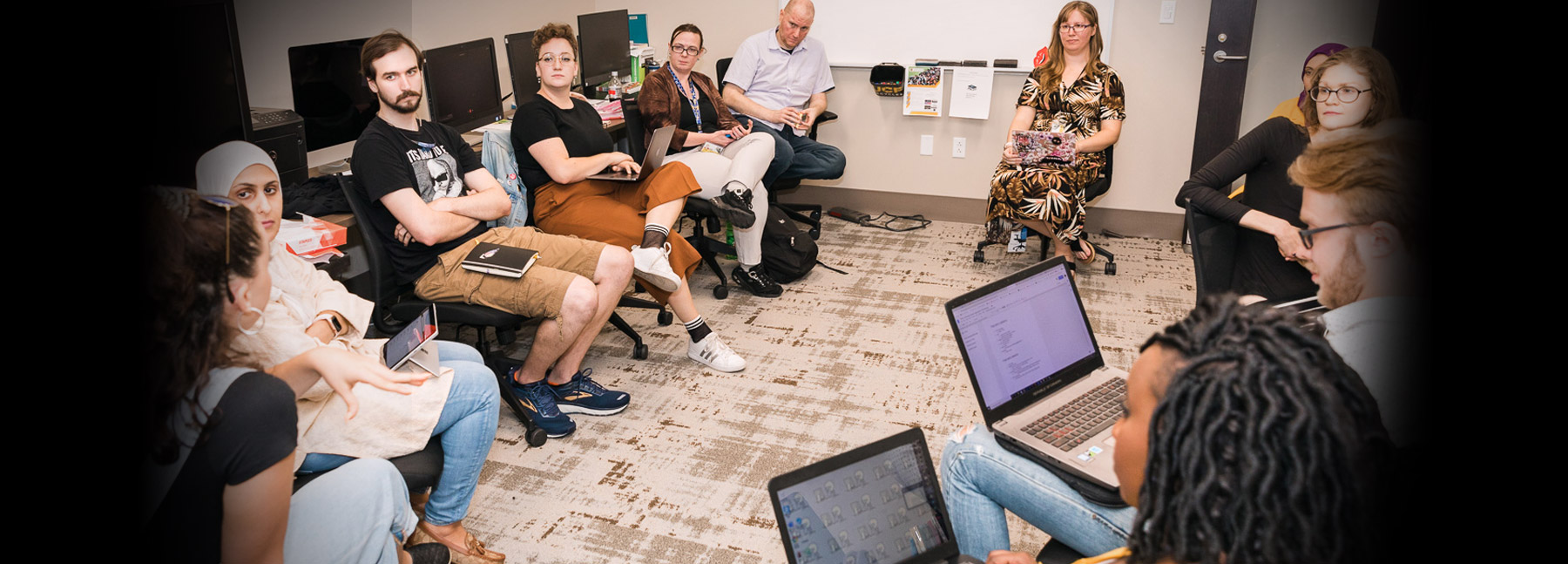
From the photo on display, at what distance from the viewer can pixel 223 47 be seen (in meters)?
1.85

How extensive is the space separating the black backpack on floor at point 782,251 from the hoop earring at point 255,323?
2583 millimetres

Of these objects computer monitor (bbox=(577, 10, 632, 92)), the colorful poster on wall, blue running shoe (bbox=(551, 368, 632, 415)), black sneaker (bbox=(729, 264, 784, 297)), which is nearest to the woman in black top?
Result: blue running shoe (bbox=(551, 368, 632, 415))

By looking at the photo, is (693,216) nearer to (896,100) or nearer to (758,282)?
(758,282)

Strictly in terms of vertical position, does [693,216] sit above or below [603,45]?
below

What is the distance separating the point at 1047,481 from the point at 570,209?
2.08m

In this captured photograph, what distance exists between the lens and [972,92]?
4.67 meters

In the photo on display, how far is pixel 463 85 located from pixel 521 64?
34 cm

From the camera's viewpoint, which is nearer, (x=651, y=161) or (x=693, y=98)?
(x=651, y=161)

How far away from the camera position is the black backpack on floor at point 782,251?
12.8 ft

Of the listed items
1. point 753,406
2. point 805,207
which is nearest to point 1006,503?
point 753,406

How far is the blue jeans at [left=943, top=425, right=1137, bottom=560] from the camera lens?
148 cm

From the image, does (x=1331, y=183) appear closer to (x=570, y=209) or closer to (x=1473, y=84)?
(x=1473, y=84)


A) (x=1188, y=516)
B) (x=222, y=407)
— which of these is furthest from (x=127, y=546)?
(x=1188, y=516)

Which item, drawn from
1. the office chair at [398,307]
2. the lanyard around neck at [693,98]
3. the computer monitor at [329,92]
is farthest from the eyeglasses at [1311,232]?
the lanyard around neck at [693,98]
